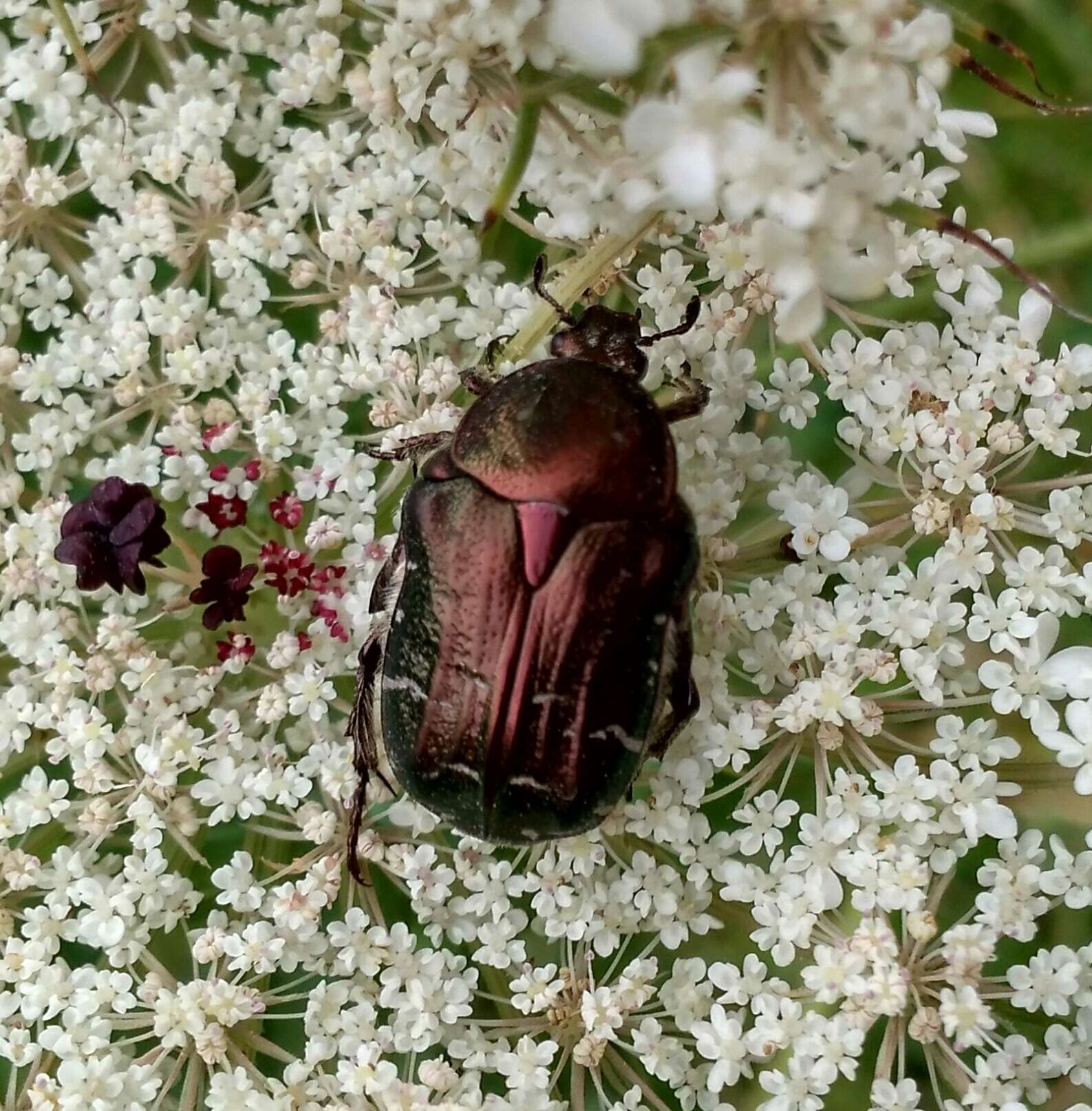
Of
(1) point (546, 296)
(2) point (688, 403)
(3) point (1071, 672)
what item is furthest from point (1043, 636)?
(1) point (546, 296)

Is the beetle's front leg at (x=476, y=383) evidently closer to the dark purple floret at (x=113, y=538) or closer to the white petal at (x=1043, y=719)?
the dark purple floret at (x=113, y=538)

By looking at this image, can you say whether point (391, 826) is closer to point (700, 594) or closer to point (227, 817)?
point (227, 817)

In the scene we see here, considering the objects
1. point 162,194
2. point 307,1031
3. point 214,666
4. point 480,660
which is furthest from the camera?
point 162,194

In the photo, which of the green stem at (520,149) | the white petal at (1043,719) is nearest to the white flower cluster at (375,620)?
the white petal at (1043,719)

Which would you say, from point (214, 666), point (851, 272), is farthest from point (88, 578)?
point (851, 272)

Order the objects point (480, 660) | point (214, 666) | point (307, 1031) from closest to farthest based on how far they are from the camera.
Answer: point (480, 660) < point (307, 1031) < point (214, 666)

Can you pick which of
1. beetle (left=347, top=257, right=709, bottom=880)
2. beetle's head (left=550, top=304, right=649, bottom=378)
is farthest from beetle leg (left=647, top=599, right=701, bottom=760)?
beetle's head (left=550, top=304, right=649, bottom=378)

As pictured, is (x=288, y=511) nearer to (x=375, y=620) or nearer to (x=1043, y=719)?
(x=375, y=620)
